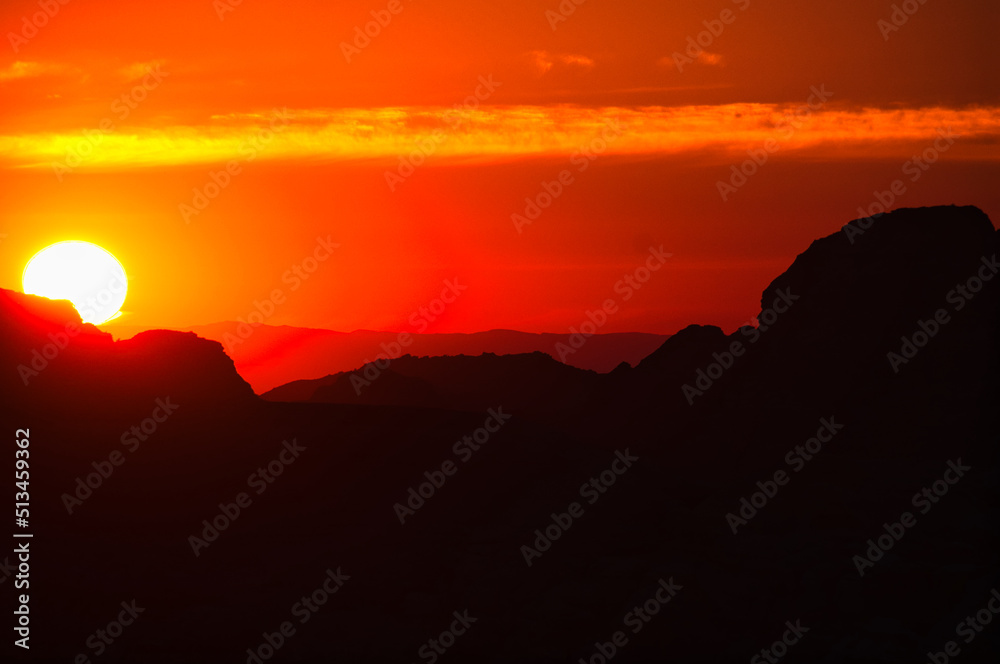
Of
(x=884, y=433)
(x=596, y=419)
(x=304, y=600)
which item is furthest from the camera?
(x=596, y=419)

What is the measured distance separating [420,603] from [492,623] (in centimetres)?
540

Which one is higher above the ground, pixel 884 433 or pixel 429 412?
pixel 429 412

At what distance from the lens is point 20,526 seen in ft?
278

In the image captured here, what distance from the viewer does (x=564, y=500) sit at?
9412 cm

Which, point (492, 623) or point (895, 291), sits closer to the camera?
point (492, 623)

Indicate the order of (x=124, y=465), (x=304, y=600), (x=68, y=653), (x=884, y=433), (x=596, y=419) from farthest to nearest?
(x=596, y=419)
(x=884, y=433)
(x=124, y=465)
(x=304, y=600)
(x=68, y=653)

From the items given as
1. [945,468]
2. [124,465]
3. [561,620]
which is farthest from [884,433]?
[124,465]

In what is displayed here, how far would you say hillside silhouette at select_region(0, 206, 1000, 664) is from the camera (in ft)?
268

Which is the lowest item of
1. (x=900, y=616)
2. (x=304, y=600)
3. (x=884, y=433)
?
(x=900, y=616)

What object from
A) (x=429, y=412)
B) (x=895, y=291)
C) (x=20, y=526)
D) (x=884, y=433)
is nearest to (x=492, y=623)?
(x=429, y=412)

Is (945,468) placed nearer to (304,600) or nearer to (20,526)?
(304,600)

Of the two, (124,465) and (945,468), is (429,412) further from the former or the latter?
(945,468)

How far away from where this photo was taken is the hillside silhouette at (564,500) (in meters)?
81.8

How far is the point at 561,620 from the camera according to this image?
8144 centimetres
